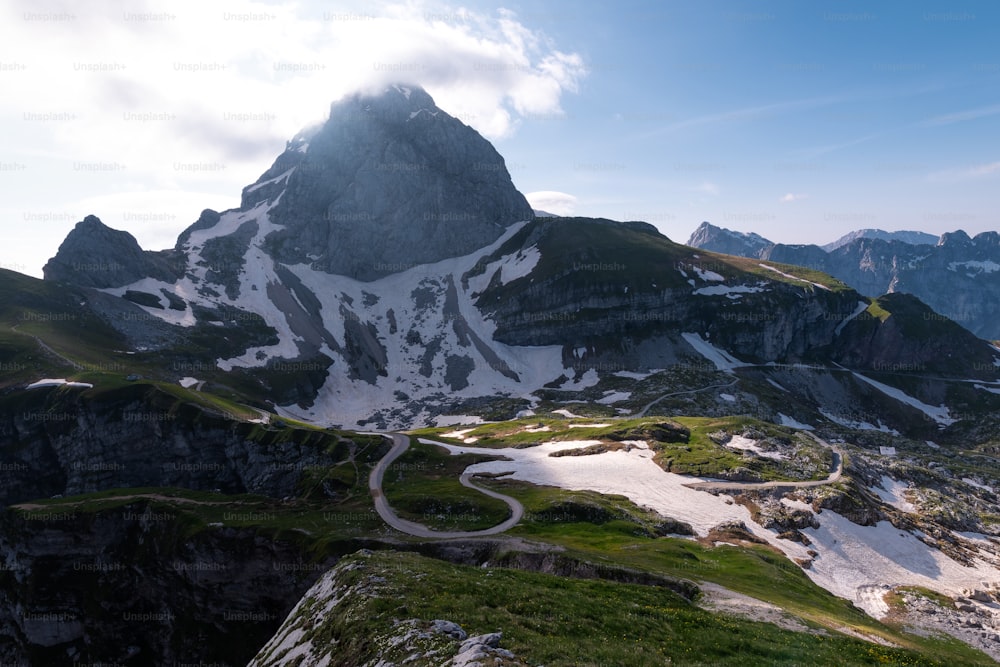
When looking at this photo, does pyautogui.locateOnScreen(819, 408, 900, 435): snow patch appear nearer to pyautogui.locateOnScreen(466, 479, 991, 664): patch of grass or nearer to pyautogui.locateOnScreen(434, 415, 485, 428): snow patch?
pyautogui.locateOnScreen(434, 415, 485, 428): snow patch

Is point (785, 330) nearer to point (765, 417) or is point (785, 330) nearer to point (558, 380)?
point (765, 417)

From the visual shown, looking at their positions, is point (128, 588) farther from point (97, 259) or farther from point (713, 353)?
point (713, 353)

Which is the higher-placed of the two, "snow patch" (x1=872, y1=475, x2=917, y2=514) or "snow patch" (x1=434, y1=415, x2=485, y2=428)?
"snow patch" (x1=872, y1=475, x2=917, y2=514)

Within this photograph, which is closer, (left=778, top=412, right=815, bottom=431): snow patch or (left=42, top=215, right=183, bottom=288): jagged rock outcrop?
(left=778, top=412, right=815, bottom=431): snow patch

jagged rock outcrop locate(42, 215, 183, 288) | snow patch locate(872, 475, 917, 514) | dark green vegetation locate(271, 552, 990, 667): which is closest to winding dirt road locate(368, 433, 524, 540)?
dark green vegetation locate(271, 552, 990, 667)

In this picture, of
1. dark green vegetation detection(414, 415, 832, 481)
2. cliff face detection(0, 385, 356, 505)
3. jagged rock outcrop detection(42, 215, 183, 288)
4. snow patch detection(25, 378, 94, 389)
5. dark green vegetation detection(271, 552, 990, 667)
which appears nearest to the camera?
dark green vegetation detection(271, 552, 990, 667)

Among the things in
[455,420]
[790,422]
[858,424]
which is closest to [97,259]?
[455,420]
